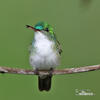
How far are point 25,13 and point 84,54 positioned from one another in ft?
2.20

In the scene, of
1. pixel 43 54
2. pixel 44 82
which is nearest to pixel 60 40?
pixel 44 82

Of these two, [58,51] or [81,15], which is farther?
[81,15]

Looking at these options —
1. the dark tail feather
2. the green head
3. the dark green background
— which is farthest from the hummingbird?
the dark green background

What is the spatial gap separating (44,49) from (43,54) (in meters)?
0.04

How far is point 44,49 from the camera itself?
246cm

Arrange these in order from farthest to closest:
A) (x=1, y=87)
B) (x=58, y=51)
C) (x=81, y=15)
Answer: (x=81, y=15)
(x=1, y=87)
(x=58, y=51)

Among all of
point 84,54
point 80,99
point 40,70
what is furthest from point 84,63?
point 40,70

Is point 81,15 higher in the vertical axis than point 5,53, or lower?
higher

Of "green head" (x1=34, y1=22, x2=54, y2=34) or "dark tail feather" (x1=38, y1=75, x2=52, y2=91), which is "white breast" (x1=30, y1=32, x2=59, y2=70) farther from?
"dark tail feather" (x1=38, y1=75, x2=52, y2=91)

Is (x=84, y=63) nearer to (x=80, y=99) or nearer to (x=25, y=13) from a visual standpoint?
(x=80, y=99)

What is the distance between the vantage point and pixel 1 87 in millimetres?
3389

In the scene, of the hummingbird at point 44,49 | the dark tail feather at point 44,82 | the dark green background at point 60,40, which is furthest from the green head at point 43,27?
the dark green background at point 60,40

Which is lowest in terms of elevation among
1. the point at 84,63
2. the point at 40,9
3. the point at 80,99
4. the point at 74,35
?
the point at 80,99

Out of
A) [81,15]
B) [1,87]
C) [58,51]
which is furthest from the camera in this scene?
[81,15]
